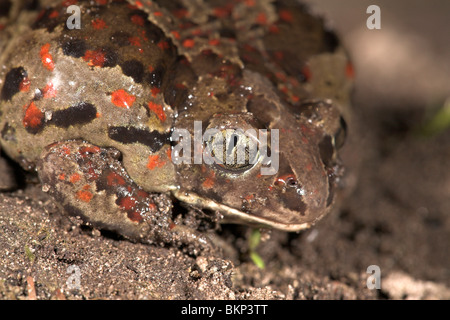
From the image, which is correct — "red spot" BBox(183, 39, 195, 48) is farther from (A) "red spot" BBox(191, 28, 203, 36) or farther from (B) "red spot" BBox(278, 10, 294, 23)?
(B) "red spot" BBox(278, 10, 294, 23)

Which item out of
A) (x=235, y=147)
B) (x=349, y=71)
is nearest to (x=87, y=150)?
(x=235, y=147)

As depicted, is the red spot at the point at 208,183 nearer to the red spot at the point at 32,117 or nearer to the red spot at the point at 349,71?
the red spot at the point at 32,117
